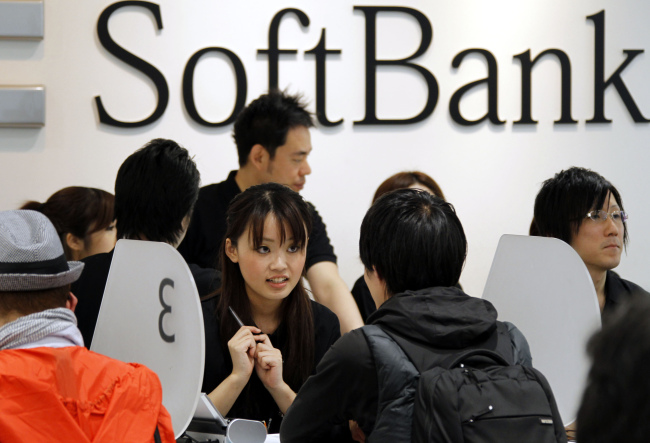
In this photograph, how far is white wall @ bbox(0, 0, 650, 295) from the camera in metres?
3.68

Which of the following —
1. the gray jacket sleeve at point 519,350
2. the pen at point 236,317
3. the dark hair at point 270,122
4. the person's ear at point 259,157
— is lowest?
the pen at point 236,317

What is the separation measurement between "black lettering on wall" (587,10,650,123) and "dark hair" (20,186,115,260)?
8.11ft

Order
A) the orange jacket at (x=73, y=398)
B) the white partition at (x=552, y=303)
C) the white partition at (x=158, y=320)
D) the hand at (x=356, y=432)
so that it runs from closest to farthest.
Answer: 1. the orange jacket at (x=73, y=398)
2. the hand at (x=356, y=432)
3. the white partition at (x=158, y=320)
4. the white partition at (x=552, y=303)

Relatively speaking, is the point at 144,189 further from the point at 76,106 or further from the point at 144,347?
the point at 76,106

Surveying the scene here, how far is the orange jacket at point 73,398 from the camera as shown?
1.32m

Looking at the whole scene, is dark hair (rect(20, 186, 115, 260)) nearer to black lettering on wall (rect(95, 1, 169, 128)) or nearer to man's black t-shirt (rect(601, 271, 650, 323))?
black lettering on wall (rect(95, 1, 169, 128))

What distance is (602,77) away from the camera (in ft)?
13.2

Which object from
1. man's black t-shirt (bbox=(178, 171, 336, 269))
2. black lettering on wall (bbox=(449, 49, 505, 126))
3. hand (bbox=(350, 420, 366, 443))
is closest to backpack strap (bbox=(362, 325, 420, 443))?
hand (bbox=(350, 420, 366, 443))

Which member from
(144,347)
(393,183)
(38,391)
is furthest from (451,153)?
(38,391)

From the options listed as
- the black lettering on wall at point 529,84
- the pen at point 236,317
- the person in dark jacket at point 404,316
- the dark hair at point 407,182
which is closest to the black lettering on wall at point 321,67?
the dark hair at point 407,182

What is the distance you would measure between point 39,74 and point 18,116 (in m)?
0.22

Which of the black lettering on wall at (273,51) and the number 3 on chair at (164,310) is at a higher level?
the black lettering on wall at (273,51)

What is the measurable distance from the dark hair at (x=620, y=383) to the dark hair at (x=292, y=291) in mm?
1645

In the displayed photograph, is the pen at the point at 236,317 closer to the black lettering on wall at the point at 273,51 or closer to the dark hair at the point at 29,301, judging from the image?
the dark hair at the point at 29,301
